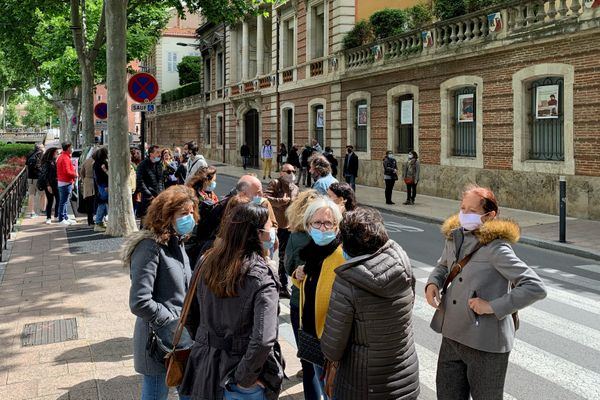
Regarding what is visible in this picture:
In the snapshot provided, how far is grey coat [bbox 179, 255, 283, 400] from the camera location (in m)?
3.13

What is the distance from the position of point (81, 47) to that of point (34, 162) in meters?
4.14

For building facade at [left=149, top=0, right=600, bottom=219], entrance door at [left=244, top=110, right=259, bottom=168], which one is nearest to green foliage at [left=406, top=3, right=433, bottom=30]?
building facade at [left=149, top=0, right=600, bottom=219]

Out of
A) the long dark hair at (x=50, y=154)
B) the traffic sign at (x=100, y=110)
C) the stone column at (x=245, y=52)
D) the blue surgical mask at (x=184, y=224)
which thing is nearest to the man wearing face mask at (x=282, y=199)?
the blue surgical mask at (x=184, y=224)

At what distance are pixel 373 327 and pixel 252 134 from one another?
34262 mm

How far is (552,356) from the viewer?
5.87 m

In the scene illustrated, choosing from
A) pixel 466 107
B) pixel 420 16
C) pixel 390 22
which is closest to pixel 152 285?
pixel 466 107

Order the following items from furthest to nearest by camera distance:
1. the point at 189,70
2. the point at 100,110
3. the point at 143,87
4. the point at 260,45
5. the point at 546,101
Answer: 1. the point at 189,70
2. the point at 260,45
3. the point at 100,110
4. the point at 546,101
5. the point at 143,87

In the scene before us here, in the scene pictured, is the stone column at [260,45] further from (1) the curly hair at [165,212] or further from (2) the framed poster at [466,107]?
(1) the curly hair at [165,212]

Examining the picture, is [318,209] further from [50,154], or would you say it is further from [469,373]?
[50,154]

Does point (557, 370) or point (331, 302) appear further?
point (557, 370)

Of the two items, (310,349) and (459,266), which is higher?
(459,266)

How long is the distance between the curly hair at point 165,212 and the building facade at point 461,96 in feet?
42.6

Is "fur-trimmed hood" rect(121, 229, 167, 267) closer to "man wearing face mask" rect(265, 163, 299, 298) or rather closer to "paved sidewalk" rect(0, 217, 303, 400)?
"paved sidewalk" rect(0, 217, 303, 400)

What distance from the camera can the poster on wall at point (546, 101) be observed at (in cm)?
1593
